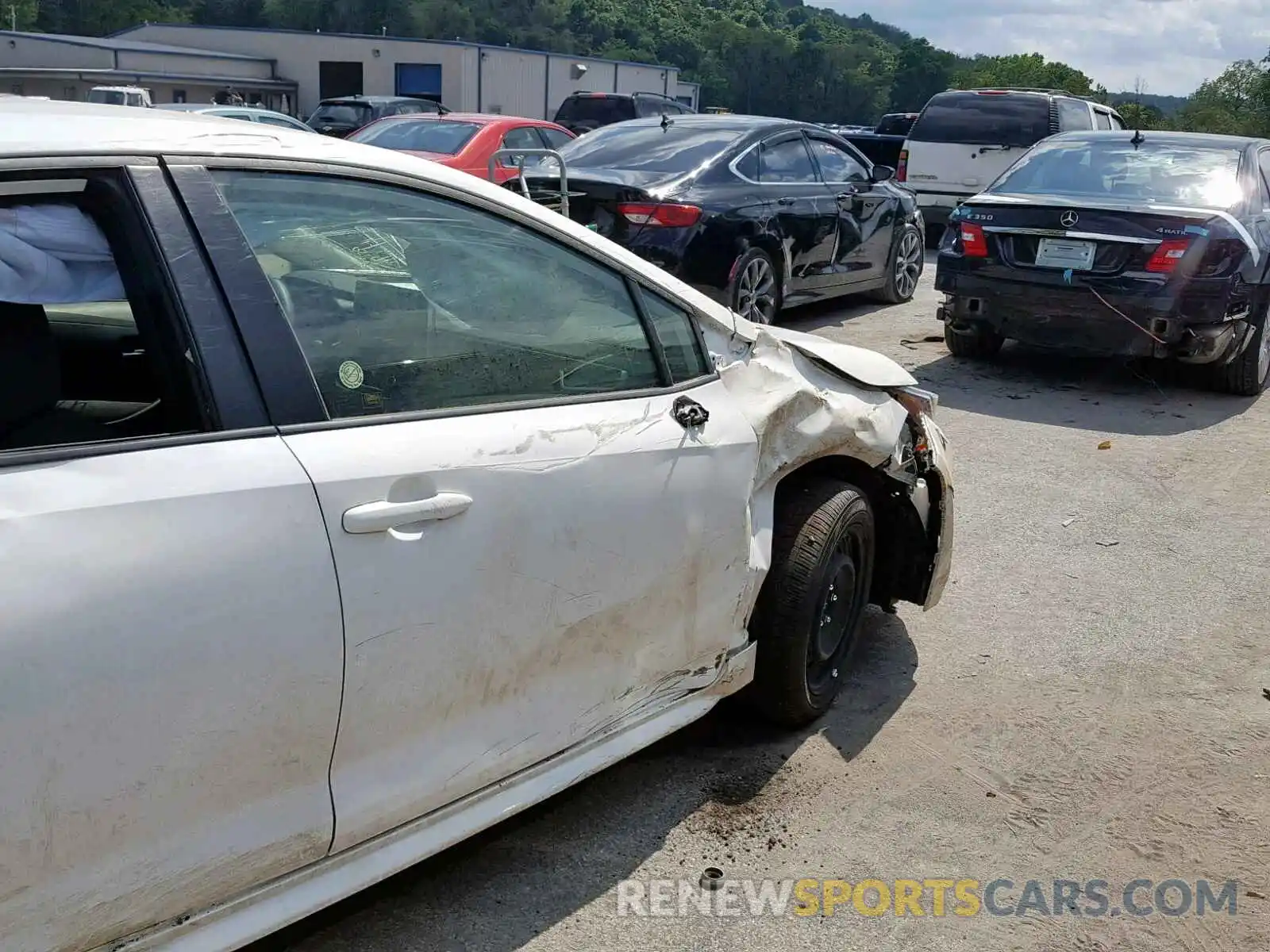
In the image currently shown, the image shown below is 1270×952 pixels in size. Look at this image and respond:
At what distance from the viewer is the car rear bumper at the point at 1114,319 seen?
760 centimetres

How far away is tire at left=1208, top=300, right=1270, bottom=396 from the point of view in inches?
320

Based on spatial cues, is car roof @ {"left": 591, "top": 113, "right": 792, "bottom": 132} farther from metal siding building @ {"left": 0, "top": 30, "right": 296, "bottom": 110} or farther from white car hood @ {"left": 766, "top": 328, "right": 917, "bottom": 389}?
metal siding building @ {"left": 0, "top": 30, "right": 296, "bottom": 110}

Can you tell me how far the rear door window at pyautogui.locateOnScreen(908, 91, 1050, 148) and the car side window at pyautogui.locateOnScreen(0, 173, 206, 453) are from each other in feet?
47.0

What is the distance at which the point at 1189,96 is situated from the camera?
1827 inches

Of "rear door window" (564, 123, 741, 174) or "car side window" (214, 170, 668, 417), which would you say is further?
"rear door window" (564, 123, 741, 174)

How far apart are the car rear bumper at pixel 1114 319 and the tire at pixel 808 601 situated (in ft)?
14.9

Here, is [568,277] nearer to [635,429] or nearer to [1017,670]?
[635,429]

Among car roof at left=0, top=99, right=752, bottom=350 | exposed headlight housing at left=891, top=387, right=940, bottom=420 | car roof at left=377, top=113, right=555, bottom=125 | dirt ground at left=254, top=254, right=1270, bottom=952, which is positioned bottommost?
dirt ground at left=254, top=254, right=1270, bottom=952

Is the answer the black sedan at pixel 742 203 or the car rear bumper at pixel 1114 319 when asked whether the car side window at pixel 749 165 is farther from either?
the car rear bumper at pixel 1114 319

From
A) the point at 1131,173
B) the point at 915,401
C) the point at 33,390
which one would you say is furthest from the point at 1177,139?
the point at 33,390

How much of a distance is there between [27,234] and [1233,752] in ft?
11.7

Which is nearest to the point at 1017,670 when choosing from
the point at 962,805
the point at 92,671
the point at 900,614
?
the point at 900,614

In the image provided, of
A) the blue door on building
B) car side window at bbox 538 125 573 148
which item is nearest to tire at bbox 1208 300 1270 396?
car side window at bbox 538 125 573 148

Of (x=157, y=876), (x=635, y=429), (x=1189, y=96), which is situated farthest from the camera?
(x=1189, y=96)
